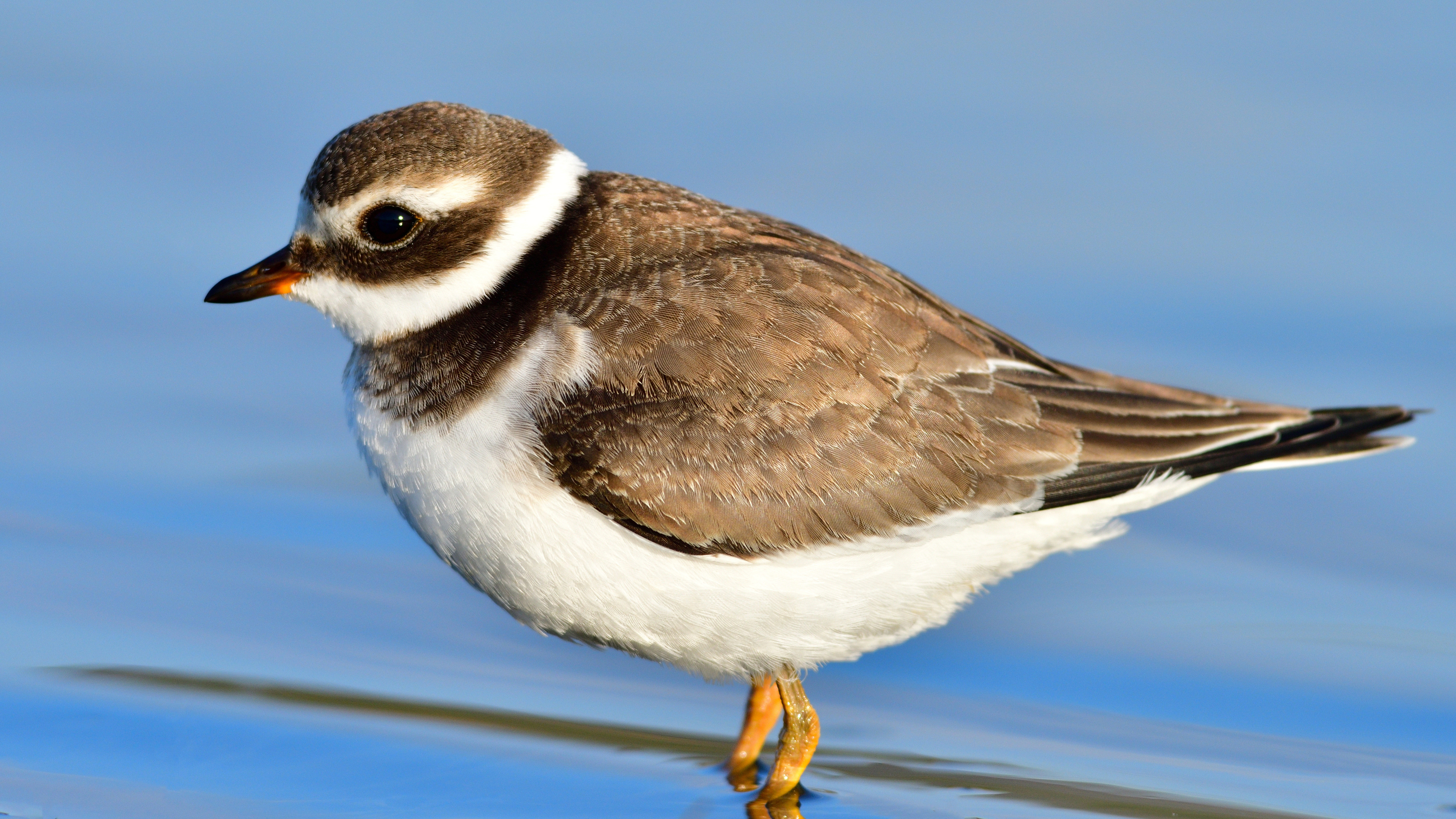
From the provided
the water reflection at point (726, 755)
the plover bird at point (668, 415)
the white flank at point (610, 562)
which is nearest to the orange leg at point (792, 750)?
the water reflection at point (726, 755)

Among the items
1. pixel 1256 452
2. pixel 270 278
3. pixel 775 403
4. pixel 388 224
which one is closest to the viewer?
pixel 775 403

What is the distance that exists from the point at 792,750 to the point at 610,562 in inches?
75.9

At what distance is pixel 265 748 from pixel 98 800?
2.98 feet

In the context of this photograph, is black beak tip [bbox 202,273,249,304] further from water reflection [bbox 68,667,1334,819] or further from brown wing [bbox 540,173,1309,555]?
water reflection [bbox 68,667,1334,819]

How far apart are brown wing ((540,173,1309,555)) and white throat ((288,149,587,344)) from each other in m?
0.25

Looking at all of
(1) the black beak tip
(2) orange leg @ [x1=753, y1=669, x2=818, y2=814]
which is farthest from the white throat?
(2) orange leg @ [x1=753, y1=669, x2=818, y2=814]

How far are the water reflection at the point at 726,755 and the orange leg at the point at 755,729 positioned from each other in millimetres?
123

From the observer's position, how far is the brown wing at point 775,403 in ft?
27.5

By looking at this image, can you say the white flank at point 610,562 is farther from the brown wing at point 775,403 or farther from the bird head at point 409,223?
the bird head at point 409,223

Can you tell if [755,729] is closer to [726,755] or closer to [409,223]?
[726,755]

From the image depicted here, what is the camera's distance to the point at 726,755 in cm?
1016

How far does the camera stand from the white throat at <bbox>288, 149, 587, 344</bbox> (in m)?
8.63

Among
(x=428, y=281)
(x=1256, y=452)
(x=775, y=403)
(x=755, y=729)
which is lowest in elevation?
(x=755, y=729)

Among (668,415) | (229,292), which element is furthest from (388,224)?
(668,415)
